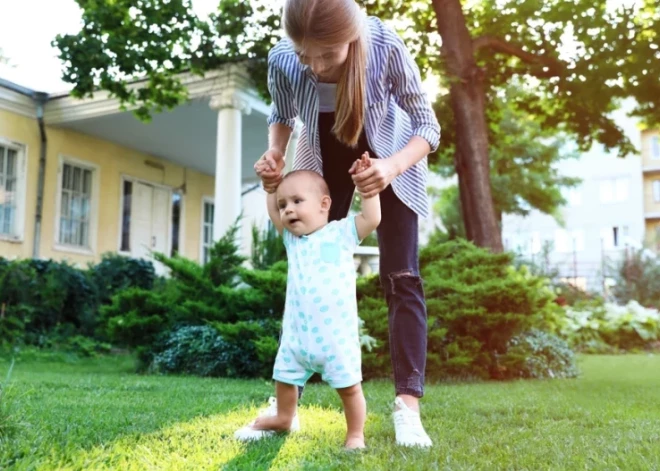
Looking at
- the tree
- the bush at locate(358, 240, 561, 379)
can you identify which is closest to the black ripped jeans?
the bush at locate(358, 240, 561, 379)

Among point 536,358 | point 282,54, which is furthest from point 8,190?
point 282,54

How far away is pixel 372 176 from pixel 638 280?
43.0 ft

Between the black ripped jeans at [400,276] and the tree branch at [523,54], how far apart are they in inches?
227

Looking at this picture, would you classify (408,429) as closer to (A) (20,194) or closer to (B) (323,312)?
(B) (323,312)

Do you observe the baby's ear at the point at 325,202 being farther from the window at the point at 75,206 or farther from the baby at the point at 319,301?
the window at the point at 75,206

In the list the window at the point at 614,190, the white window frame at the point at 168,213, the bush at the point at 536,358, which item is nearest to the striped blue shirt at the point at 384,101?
the bush at the point at 536,358

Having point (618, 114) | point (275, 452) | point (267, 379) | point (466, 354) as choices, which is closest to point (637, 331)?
point (466, 354)

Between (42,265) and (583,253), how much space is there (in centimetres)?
2882

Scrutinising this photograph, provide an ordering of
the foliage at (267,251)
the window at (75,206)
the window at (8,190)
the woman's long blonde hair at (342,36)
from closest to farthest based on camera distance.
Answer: the woman's long blonde hair at (342,36), the foliage at (267,251), the window at (8,190), the window at (75,206)

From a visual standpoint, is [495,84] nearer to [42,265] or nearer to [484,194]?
[484,194]

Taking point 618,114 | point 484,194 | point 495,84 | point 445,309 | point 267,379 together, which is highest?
point 618,114

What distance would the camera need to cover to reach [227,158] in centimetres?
966

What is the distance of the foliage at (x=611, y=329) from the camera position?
9195 mm

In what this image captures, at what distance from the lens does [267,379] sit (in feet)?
16.4
